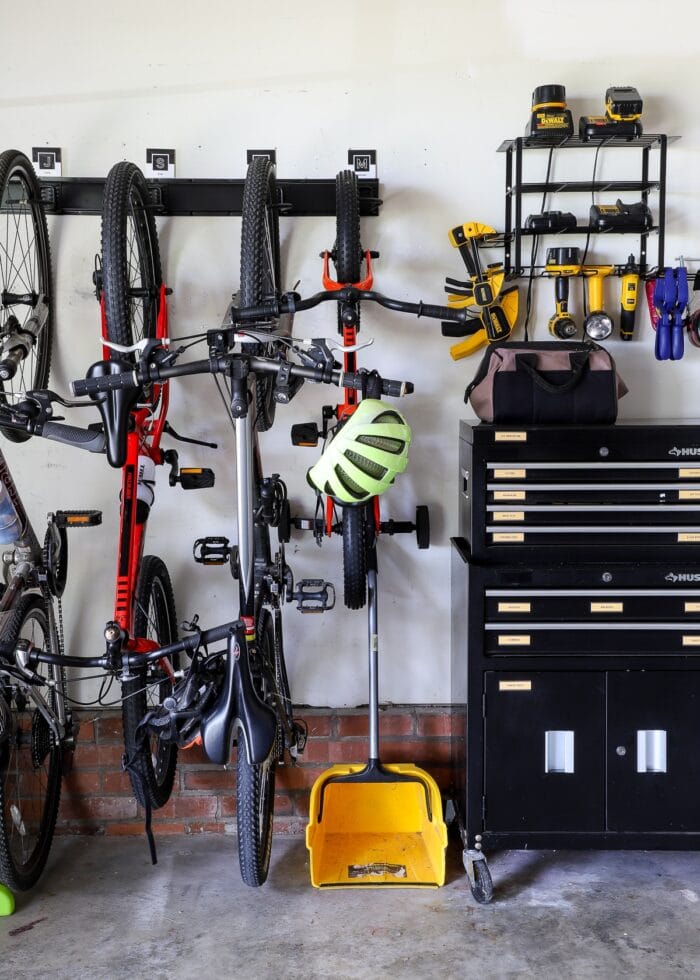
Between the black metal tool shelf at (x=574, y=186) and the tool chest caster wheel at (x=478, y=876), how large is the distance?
169 centimetres

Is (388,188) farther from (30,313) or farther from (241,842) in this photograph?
(241,842)

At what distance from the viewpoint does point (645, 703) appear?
94.1 inches

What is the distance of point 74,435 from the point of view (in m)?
2.13

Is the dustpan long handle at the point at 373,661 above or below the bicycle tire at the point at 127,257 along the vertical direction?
below

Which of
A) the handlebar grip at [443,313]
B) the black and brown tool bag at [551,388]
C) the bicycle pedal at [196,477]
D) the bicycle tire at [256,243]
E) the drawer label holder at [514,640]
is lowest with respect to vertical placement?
the drawer label holder at [514,640]

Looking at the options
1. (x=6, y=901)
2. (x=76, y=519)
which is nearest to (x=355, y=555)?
(x=76, y=519)

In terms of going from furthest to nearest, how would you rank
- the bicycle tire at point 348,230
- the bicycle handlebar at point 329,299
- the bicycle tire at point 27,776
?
the bicycle tire at point 348,230 → the bicycle tire at point 27,776 → the bicycle handlebar at point 329,299

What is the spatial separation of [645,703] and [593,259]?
1.38 meters

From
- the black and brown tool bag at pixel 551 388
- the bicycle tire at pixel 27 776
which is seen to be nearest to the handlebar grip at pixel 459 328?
the black and brown tool bag at pixel 551 388

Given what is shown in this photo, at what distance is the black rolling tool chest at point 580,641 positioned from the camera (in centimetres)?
234

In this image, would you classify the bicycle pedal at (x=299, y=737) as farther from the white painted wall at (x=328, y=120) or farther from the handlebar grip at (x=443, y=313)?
the handlebar grip at (x=443, y=313)

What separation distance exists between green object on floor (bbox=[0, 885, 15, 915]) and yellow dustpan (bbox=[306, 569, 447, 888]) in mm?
812

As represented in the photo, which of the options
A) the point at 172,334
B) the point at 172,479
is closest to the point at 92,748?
the point at 172,479

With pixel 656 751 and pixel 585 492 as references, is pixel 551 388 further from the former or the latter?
pixel 656 751
